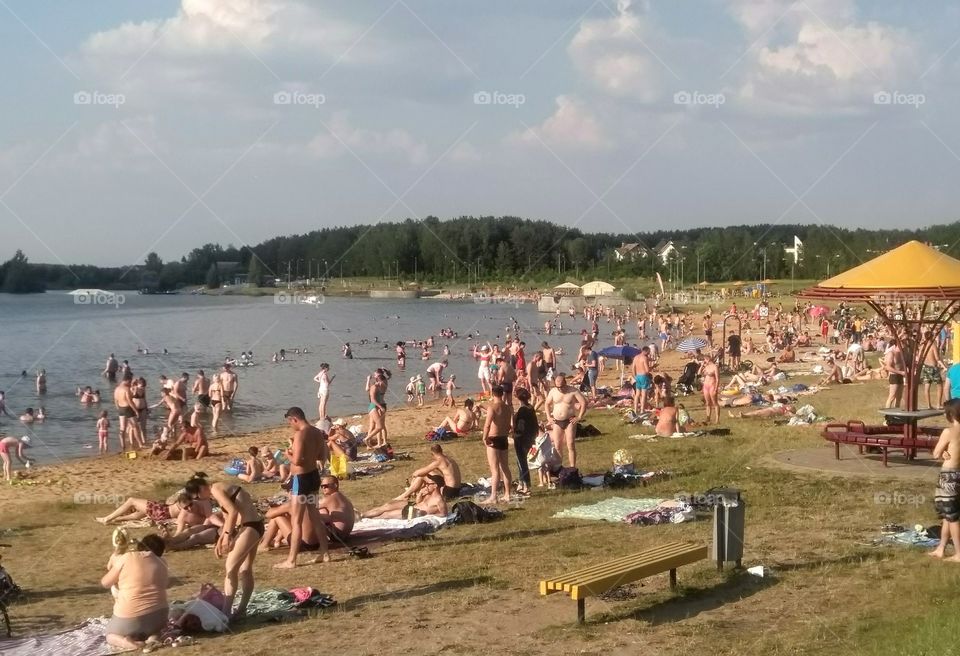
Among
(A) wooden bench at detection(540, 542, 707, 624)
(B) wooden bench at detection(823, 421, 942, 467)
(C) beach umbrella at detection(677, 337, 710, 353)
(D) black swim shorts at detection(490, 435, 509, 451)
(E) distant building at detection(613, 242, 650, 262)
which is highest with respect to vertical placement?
(E) distant building at detection(613, 242, 650, 262)

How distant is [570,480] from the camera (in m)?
12.0

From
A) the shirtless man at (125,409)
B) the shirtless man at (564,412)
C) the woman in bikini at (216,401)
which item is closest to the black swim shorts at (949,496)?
the shirtless man at (564,412)

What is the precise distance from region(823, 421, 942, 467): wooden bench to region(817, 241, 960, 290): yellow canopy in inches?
74.3

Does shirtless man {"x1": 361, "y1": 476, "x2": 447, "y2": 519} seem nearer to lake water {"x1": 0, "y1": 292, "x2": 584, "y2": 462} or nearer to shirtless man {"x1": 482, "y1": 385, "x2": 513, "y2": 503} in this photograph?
shirtless man {"x1": 482, "y1": 385, "x2": 513, "y2": 503}

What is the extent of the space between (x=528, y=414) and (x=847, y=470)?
3.99 meters

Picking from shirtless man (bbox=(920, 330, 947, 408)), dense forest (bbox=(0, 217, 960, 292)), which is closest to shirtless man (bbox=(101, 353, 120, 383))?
shirtless man (bbox=(920, 330, 947, 408))

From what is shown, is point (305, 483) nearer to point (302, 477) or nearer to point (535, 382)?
point (302, 477)

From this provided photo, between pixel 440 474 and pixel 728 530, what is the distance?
454 cm

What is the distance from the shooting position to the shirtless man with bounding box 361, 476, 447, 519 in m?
10.7

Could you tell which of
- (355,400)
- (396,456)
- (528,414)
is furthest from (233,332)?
(528,414)

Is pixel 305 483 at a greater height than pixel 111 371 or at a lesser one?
greater

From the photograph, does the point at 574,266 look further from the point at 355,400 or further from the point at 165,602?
the point at 165,602

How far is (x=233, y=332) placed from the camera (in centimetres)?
7281

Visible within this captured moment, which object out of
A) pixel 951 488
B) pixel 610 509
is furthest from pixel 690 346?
pixel 951 488
